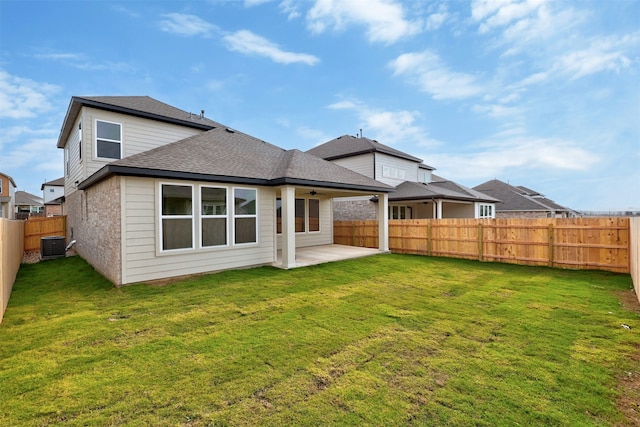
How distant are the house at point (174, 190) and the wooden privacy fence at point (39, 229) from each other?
196 cm

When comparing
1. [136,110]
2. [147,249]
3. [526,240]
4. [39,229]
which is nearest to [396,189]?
[526,240]

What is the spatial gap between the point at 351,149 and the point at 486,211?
39.0ft

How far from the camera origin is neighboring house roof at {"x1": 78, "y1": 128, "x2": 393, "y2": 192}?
747 centimetres

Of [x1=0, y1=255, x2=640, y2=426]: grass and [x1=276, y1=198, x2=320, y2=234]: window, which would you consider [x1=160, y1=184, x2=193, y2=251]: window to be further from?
[x1=276, y1=198, x2=320, y2=234]: window

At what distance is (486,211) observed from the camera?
74.2ft

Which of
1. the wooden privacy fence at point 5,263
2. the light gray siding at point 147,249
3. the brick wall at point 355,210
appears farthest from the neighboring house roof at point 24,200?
the light gray siding at point 147,249

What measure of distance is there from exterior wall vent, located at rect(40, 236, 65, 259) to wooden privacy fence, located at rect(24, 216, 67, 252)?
11.6ft

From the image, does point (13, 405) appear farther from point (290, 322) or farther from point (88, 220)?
point (88, 220)

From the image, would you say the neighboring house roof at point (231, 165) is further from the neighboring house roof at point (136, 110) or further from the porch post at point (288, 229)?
the neighboring house roof at point (136, 110)

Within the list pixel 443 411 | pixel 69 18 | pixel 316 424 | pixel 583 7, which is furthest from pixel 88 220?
pixel 583 7

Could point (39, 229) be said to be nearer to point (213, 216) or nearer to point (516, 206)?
point (213, 216)

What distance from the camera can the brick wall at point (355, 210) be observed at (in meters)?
18.3

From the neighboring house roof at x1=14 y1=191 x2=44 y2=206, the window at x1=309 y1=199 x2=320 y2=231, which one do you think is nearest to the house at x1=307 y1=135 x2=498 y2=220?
the window at x1=309 y1=199 x2=320 y2=231

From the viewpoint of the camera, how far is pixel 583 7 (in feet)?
29.2
